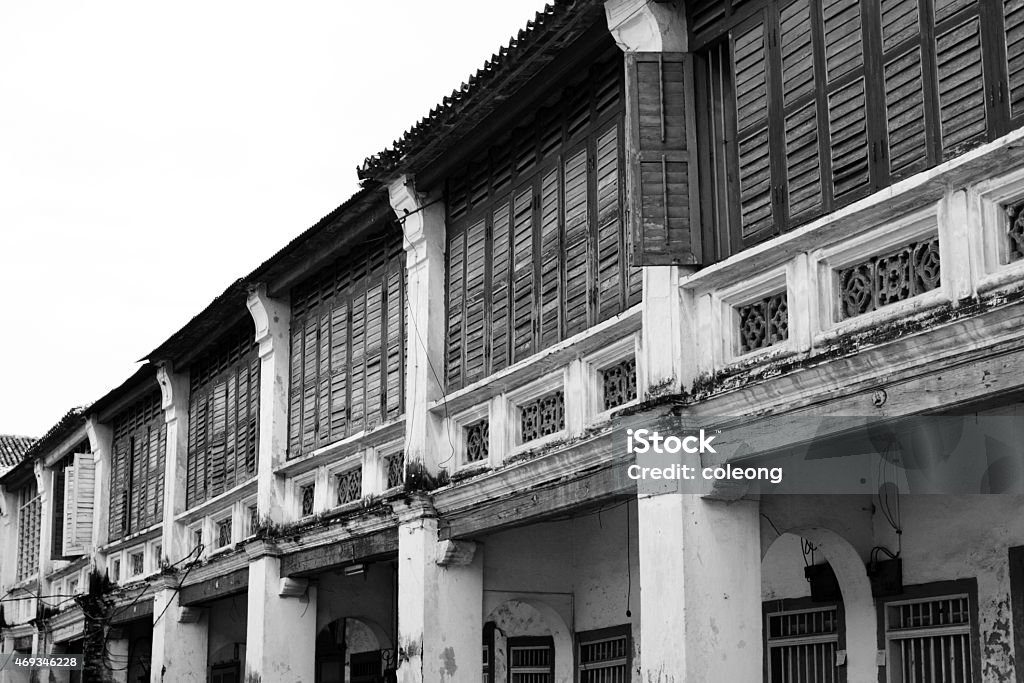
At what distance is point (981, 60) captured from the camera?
7.56 metres

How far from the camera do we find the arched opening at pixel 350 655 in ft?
58.0

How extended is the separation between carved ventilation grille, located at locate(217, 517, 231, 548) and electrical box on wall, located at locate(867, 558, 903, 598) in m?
9.79

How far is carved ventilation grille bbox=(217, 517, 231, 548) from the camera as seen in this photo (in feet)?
59.4

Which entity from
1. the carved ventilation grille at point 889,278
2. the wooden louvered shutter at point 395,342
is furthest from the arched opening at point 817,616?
the wooden louvered shutter at point 395,342

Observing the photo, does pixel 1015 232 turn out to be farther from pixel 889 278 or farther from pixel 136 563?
pixel 136 563

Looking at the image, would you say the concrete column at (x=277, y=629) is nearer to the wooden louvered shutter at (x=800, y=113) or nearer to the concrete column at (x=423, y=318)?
the concrete column at (x=423, y=318)

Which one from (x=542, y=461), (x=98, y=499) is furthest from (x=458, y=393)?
(x=98, y=499)

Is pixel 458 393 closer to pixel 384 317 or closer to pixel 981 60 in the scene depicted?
pixel 384 317

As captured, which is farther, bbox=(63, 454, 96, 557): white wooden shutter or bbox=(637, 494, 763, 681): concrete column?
bbox=(63, 454, 96, 557): white wooden shutter

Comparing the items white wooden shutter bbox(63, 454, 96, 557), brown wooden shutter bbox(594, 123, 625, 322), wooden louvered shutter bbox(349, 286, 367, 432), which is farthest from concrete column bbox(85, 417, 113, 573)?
brown wooden shutter bbox(594, 123, 625, 322)

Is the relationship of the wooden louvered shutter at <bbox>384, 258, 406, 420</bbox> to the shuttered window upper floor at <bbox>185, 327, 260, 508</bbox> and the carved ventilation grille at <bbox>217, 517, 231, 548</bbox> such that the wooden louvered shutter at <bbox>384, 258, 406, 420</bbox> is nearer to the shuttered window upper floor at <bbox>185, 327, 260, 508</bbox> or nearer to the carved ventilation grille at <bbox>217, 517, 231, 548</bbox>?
the shuttered window upper floor at <bbox>185, 327, 260, 508</bbox>

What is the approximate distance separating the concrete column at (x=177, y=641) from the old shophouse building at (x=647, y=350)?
1594mm

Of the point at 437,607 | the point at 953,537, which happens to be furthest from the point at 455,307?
the point at 953,537

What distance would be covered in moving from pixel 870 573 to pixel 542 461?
263 cm
